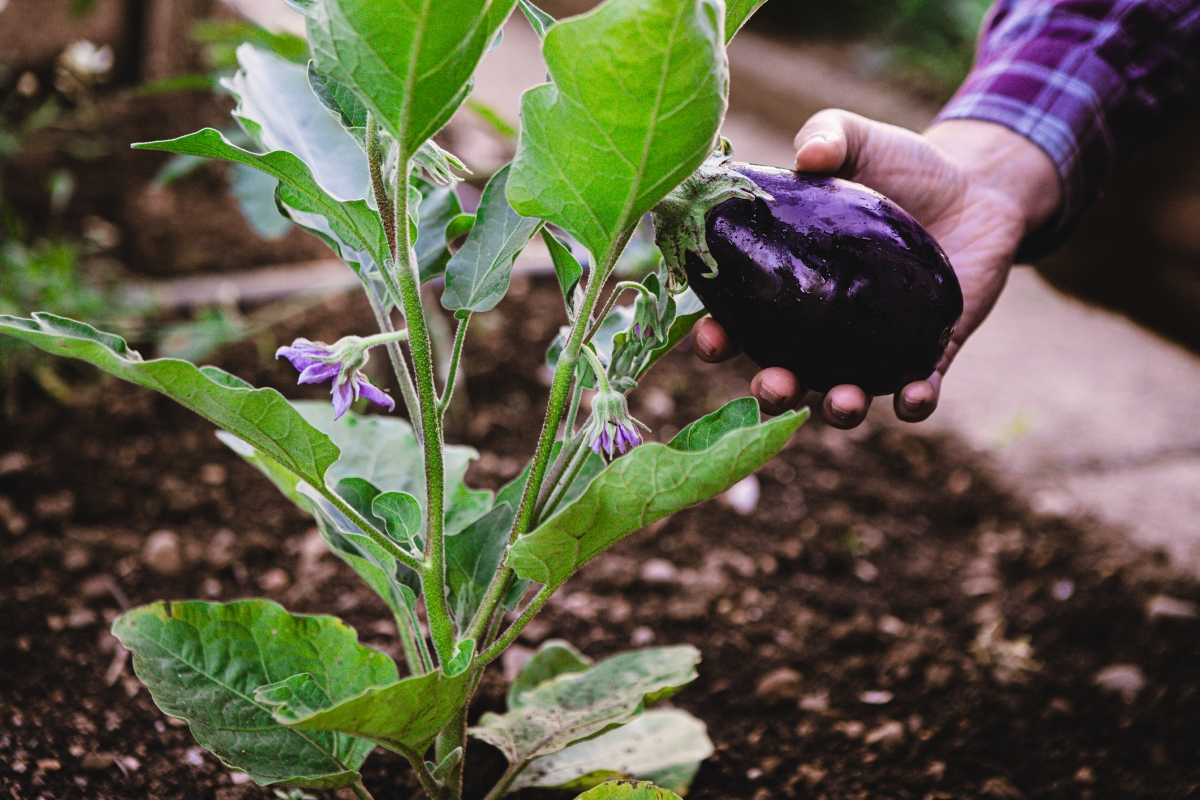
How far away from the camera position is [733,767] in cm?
93

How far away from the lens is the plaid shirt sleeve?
1.20 metres

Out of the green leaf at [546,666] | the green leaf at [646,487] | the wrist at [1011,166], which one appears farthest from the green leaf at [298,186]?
the wrist at [1011,166]

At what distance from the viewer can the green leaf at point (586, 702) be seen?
2.41ft

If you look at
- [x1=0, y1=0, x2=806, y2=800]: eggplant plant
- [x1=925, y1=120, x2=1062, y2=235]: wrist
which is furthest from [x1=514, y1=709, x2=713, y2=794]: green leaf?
[x1=925, y1=120, x2=1062, y2=235]: wrist

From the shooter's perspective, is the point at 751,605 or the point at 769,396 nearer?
the point at 769,396

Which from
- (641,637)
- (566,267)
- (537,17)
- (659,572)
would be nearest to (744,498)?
(659,572)

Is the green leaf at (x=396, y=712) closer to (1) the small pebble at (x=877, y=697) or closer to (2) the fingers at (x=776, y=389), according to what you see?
(2) the fingers at (x=776, y=389)

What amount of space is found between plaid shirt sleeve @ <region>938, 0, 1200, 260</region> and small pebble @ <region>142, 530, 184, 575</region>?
1137 mm

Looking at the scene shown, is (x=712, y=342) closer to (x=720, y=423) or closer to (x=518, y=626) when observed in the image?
(x=720, y=423)

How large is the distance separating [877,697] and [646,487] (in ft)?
2.09

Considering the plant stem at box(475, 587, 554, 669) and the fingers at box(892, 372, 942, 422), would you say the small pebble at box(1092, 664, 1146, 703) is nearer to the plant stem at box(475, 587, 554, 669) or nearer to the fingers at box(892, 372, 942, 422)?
the fingers at box(892, 372, 942, 422)

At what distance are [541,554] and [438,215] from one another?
305 mm

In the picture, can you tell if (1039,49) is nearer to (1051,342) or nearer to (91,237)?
(1051,342)

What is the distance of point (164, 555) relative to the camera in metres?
1.17
